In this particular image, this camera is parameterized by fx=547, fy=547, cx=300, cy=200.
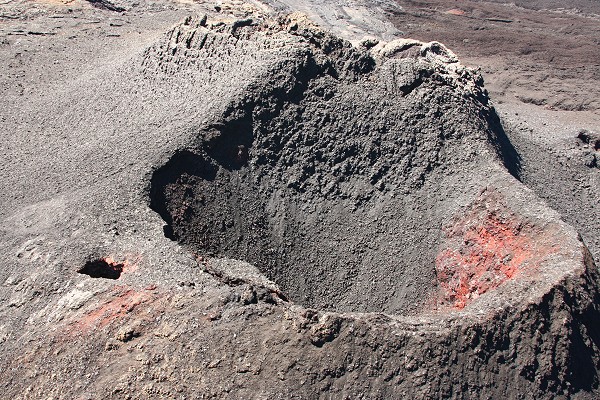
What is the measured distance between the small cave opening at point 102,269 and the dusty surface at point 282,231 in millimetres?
42

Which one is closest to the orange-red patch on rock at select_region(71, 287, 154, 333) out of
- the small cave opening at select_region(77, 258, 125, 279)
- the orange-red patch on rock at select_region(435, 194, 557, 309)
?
the small cave opening at select_region(77, 258, 125, 279)

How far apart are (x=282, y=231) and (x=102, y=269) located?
428 cm

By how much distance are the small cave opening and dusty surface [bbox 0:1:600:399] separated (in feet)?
0.14

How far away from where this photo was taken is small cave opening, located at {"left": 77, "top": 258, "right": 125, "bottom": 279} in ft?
33.6

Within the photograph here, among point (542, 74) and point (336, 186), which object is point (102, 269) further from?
point (542, 74)

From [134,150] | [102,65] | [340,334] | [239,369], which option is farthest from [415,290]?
[102,65]

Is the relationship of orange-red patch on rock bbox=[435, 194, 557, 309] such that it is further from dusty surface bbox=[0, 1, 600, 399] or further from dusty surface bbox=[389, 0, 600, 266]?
dusty surface bbox=[389, 0, 600, 266]

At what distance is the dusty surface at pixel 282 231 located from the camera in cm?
826

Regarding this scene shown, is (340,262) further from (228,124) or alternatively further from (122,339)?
(122,339)

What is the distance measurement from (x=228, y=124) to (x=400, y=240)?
16.2 feet

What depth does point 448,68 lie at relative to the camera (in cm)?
1549

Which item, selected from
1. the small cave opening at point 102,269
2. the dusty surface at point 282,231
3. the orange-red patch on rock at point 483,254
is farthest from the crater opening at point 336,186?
the small cave opening at point 102,269

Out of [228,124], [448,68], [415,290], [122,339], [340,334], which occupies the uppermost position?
[448,68]

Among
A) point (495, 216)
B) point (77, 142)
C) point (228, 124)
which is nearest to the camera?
point (495, 216)
